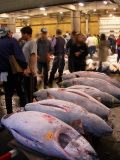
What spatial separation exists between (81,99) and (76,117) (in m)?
0.77

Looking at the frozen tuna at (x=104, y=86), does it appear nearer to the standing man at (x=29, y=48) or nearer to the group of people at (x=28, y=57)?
the standing man at (x=29, y=48)

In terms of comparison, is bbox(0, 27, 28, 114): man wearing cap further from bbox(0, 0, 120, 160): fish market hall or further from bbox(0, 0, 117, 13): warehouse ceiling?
bbox(0, 0, 117, 13): warehouse ceiling

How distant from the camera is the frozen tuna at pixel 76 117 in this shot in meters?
2.91

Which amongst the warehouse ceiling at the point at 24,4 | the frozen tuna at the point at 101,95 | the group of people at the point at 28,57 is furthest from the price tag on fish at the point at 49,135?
the warehouse ceiling at the point at 24,4

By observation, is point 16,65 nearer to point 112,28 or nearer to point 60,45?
point 60,45

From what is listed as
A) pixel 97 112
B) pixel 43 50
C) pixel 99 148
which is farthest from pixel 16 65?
pixel 43 50

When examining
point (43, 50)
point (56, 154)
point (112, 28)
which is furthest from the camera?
point (112, 28)

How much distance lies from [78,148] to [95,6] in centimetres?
1919

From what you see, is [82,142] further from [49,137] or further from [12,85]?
[12,85]

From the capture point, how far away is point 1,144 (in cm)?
354

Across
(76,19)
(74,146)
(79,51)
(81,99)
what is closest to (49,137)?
(74,146)

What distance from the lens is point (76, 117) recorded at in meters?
3.03

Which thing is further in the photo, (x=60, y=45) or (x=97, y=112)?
(x=60, y=45)

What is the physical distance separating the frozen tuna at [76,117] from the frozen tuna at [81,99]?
1.48 feet
